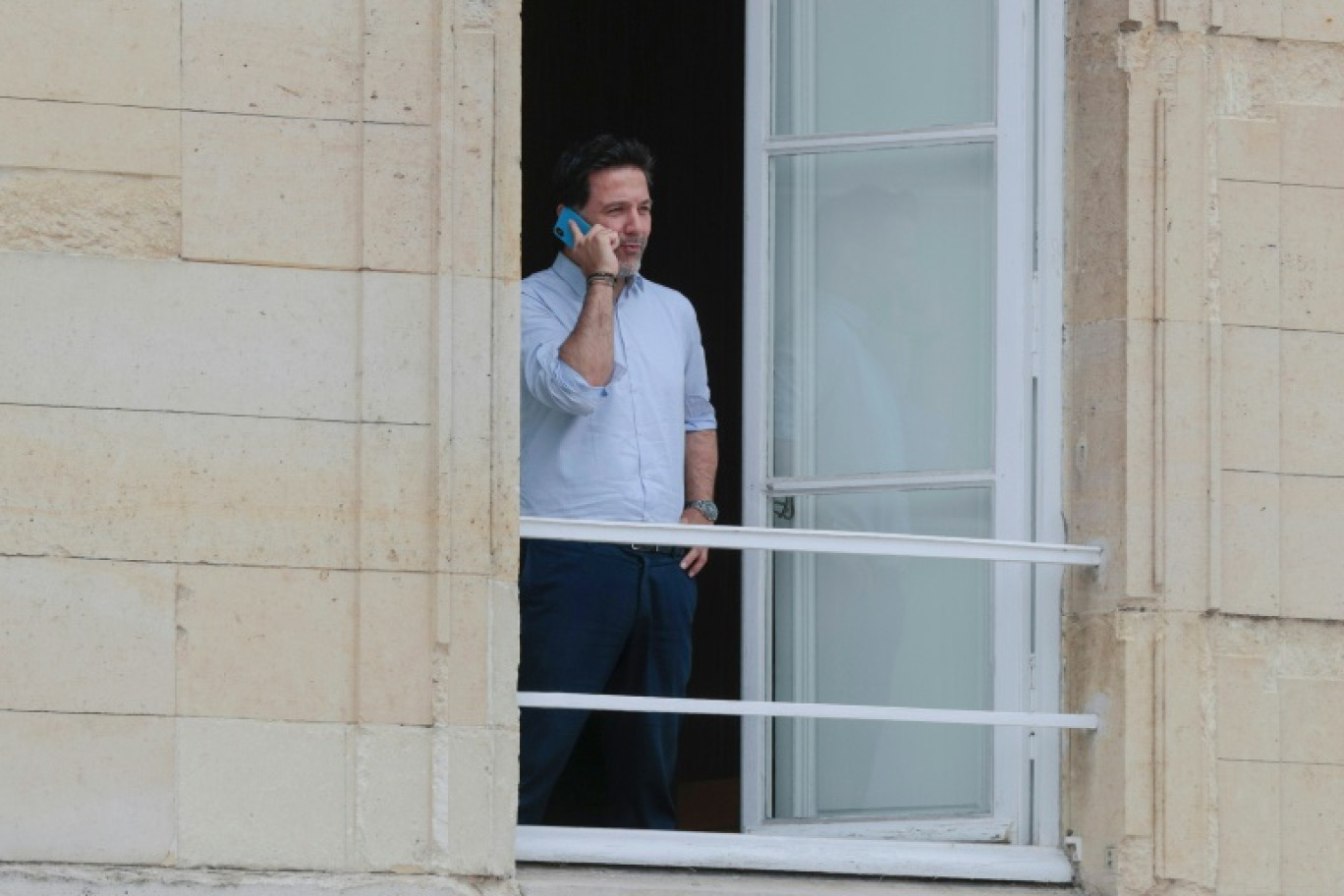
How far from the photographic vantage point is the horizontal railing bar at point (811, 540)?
6.40 metres

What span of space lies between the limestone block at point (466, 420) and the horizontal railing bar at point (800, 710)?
0.32m

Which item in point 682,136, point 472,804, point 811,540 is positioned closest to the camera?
point 472,804

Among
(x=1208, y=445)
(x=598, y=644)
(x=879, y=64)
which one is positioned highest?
(x=879, y=64)

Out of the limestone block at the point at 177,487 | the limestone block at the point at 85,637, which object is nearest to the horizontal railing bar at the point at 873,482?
the limestone block at the point at 177,487

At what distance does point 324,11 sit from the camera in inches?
244

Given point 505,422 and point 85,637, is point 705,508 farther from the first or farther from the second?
point 85,637

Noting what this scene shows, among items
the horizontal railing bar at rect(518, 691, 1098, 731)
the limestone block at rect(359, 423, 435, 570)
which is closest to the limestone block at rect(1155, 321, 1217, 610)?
the horizontal railing bar at rect(518, 691, 1098, 731)

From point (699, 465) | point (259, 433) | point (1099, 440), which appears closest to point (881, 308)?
point (699, 465)

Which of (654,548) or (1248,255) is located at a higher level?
(1248,255)

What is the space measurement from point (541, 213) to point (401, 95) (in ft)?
10.3

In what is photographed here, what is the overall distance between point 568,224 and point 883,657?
3.59 feet

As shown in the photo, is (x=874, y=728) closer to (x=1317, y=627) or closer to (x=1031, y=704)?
(x=1031, y=704)

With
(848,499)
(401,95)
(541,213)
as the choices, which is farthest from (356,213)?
(541,213)

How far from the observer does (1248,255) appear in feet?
21.6
